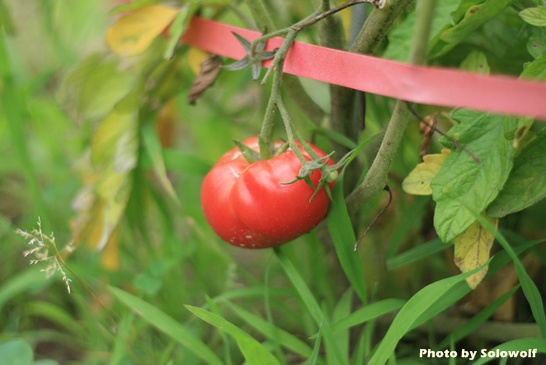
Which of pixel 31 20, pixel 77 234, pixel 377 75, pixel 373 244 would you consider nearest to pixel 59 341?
pixel 77 234

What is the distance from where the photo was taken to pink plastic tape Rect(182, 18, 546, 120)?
449 mm

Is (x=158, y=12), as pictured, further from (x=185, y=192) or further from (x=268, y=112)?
(x=185, y=192)

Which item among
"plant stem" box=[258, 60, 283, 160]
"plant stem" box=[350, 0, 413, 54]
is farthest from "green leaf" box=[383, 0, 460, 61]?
"plant stem" box=[258, 60, 283, 160]

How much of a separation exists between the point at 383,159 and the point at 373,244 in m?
0.42

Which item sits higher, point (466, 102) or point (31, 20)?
point (466, 102)

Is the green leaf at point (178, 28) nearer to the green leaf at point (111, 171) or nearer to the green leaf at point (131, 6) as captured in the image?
the green leaf at point (131, 6)

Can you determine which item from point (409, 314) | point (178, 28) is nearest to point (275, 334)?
point (409, 314)

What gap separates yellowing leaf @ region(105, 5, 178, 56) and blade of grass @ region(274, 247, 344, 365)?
0.35 meters

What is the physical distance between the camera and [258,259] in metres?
1.31

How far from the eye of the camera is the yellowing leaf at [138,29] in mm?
862

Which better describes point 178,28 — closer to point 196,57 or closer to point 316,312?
point 196,57

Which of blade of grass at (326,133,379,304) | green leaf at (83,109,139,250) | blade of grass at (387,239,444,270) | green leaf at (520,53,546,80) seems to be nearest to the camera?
green leaf at (520,53,546,80)

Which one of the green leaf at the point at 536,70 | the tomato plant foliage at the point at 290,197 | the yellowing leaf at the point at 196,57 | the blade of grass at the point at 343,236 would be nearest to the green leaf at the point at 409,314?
the tomato plant foliage at the point at 290,197

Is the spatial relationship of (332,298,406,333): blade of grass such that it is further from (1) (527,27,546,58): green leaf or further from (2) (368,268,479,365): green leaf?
(1) (527,27,546,58): green leaf
